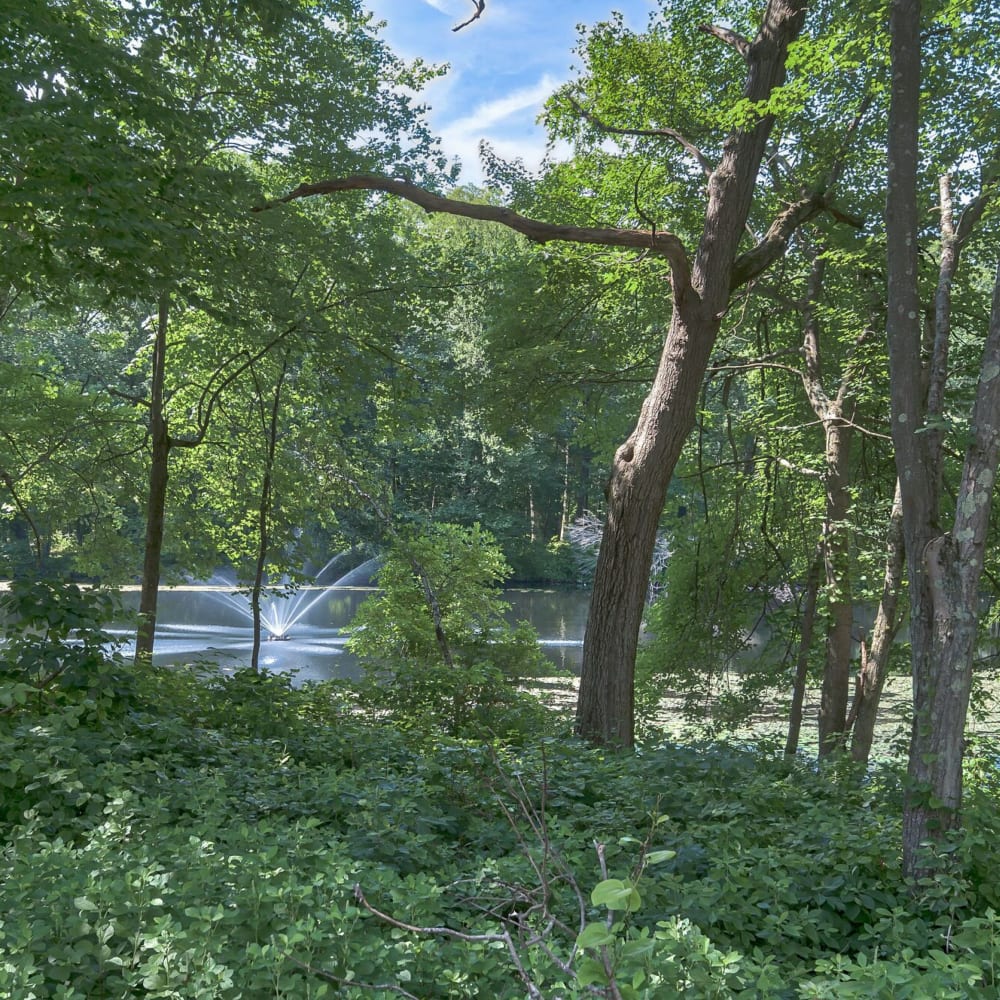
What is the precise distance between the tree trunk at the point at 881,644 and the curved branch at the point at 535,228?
3212 millimetres

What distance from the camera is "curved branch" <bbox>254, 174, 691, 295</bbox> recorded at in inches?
251

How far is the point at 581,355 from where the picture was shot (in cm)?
1051

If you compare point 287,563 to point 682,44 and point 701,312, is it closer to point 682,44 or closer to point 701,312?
point 701,312

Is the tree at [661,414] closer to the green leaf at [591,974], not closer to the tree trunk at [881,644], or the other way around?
the tree trunk at [881,644]

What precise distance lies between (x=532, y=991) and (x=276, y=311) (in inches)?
292

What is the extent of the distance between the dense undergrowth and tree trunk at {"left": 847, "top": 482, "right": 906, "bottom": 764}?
8.43ft

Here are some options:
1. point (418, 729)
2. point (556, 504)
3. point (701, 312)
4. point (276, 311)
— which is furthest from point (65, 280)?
point (556, 504)

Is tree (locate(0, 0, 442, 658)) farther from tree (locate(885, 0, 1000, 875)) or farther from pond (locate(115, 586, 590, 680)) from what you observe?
pond (locate(115, 586, 590, 680))

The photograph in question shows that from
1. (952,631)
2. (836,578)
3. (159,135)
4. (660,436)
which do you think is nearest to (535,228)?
(660,436)

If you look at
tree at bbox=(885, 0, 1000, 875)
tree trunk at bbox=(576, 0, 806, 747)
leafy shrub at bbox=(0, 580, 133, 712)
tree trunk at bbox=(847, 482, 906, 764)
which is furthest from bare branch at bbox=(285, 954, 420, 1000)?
tree trunk at bbox=(847, 482, 906, 764)

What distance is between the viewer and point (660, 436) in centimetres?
686

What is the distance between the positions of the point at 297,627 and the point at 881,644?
19467 mm

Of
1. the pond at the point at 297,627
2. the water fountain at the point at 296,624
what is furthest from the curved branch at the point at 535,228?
the pond at the point at 297,627

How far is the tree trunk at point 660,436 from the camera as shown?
6.87 meters
